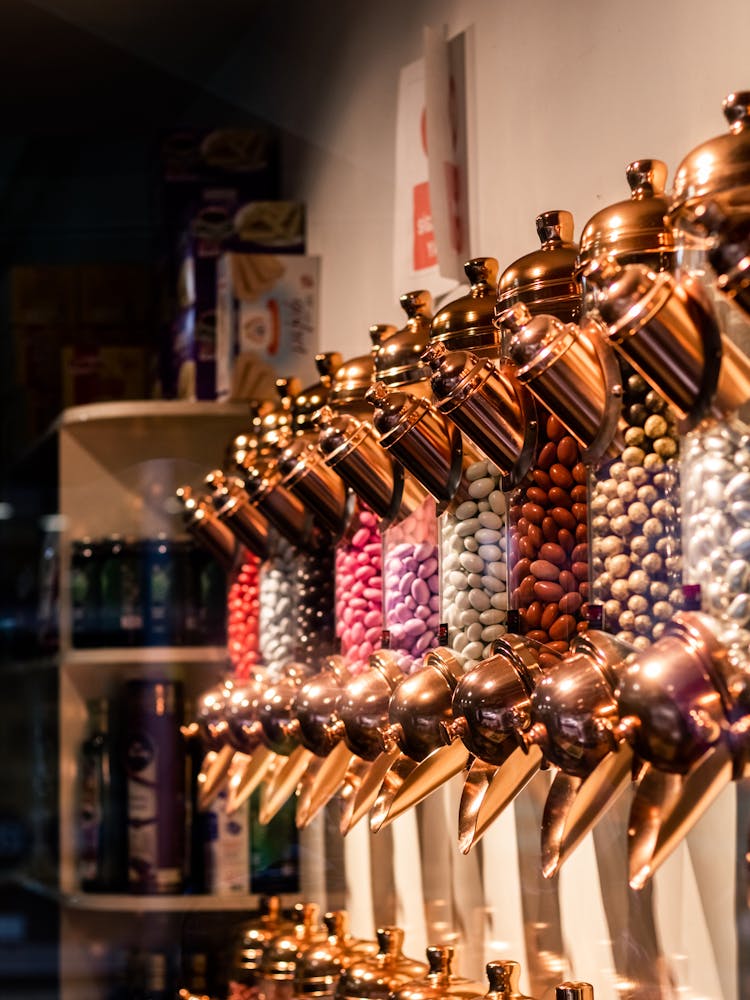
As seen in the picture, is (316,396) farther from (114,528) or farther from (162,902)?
(162,902)

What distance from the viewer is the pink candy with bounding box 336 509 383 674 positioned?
1722 mm

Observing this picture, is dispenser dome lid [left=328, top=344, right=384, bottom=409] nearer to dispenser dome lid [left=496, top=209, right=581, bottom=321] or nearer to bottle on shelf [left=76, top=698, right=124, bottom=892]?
dispenser dome lid [left=496, top=209, right=581, bottom=321]

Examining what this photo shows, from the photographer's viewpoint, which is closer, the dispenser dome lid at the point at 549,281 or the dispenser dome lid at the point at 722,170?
the dispenser dome lid at the point at 722,170

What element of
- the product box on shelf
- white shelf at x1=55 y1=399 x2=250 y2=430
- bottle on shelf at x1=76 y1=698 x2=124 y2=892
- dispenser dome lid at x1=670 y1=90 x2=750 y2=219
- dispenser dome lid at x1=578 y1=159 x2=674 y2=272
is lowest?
bottle on shelf at x1=76 y1=698 x2=124 y2=892

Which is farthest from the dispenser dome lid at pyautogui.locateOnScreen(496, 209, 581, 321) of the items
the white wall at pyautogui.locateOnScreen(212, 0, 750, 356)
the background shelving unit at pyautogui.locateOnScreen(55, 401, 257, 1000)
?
the background shelving unit at pyautogui.locateOnScreen(55, 401, 257, 1000)

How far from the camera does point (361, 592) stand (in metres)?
1.74

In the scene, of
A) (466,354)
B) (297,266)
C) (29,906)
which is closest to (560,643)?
(466,354)

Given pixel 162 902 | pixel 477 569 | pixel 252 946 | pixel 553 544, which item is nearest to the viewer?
pixel 553 544

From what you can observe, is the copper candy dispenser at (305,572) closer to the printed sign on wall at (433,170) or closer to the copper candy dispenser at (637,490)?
the printed sign on wall at (433,170)

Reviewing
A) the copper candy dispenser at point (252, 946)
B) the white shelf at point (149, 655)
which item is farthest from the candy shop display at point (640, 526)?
the white shelf at point (149, 655)

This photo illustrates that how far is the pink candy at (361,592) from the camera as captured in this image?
1722 mm

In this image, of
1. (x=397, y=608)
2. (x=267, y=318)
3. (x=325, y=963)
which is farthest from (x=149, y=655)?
(x=397, y=608)

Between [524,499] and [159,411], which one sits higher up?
[159,411]

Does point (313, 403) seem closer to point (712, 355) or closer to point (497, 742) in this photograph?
point (497, 742)
